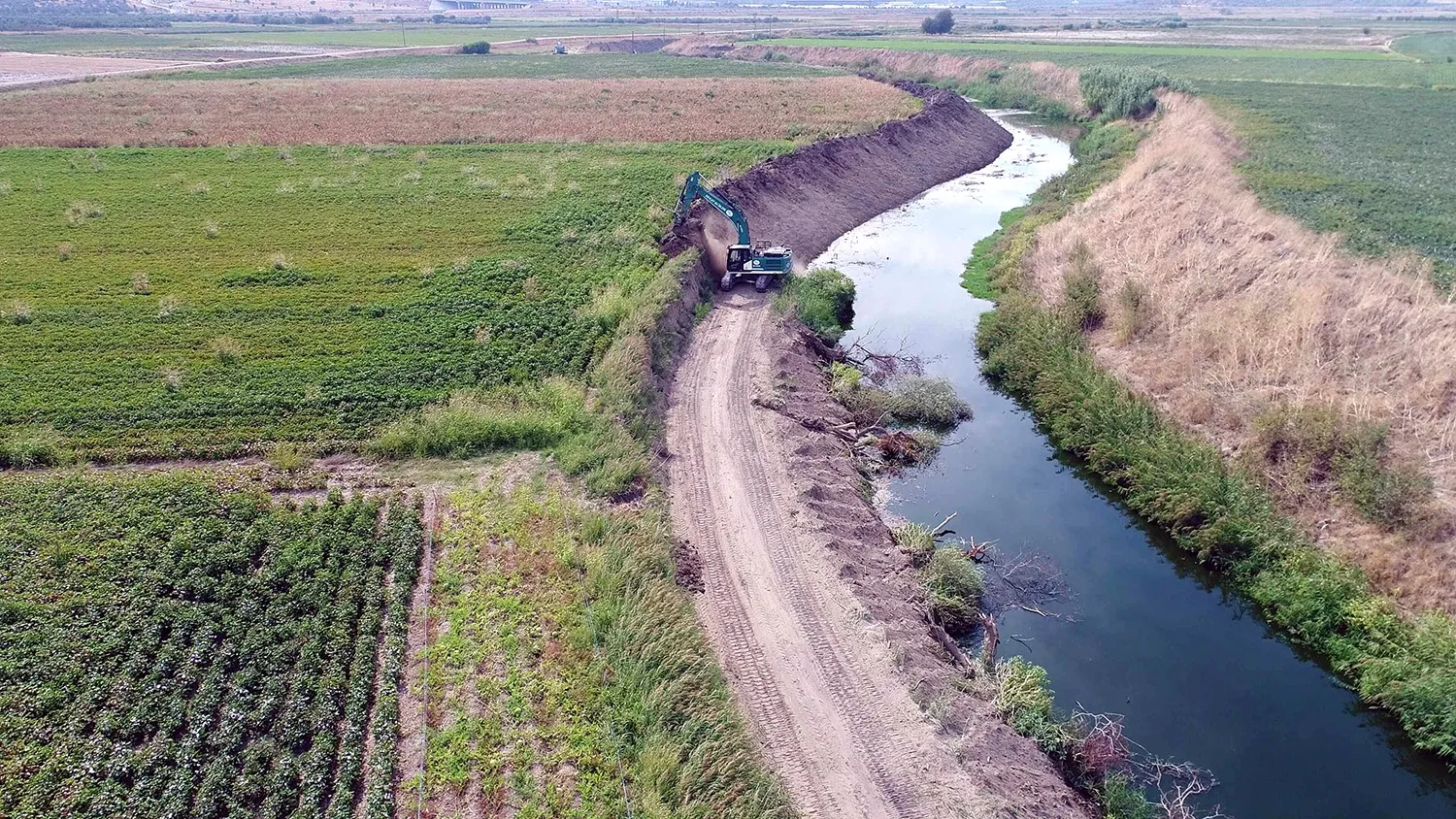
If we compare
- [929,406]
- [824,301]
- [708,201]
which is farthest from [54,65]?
[929,406]

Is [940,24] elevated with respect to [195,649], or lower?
elevated

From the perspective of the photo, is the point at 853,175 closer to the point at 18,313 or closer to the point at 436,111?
the point at 436,111

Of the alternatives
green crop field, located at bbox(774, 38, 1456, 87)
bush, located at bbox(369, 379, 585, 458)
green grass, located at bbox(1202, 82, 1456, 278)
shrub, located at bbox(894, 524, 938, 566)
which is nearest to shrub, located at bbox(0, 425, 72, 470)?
bush, located at bbox(369, 379, 585, 458)

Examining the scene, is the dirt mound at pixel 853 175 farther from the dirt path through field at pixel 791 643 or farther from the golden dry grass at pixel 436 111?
the dirt path through field at pixel 791 643

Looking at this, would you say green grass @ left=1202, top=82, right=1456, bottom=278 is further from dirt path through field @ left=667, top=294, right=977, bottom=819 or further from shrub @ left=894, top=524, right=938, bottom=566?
dirt path through field @ left=667, top=294, right=977, bottom=819

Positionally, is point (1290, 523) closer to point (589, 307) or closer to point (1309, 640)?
point (1309, 640)

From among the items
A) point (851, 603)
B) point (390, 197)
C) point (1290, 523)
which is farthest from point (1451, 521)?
Result: point (390, 197)
